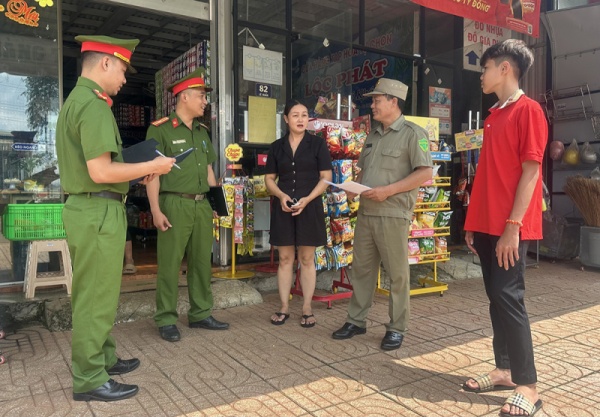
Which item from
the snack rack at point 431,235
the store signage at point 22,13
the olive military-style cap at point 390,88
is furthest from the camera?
the snack rack at point 431,235

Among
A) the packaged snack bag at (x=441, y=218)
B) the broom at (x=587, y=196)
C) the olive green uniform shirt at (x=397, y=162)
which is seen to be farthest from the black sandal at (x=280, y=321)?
the broom at (x=587, y=196)

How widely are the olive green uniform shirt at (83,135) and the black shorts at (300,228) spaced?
1.55 meters

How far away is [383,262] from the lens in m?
3.62

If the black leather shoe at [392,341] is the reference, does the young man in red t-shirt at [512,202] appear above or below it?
above

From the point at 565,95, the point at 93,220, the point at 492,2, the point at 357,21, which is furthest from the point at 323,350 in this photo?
the point at 565,95

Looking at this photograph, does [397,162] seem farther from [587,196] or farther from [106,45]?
[587,196]

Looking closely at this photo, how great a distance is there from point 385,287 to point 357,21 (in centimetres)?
399

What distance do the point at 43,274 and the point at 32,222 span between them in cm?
54

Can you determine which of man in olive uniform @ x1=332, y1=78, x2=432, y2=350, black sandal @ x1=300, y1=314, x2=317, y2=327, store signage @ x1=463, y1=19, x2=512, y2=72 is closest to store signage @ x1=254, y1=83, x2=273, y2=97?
man in olive uniform @ x1=332, y1=78, x2=432, y2=350

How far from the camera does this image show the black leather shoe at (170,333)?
359 centimetres

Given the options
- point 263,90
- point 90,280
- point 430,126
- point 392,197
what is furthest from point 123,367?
point 430,126

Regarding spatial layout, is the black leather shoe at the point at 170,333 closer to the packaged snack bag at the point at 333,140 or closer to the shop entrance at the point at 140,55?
the shop entrance at the point at 140,55

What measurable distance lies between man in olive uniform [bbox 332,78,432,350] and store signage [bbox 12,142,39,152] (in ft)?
10.5

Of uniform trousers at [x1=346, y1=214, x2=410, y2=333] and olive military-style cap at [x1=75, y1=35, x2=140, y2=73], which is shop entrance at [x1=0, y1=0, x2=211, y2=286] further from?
uniform trousers at [x1=346, y1=214, x2=410, y2=333]
